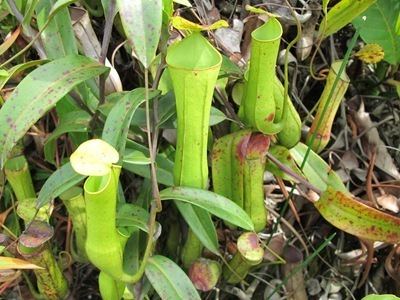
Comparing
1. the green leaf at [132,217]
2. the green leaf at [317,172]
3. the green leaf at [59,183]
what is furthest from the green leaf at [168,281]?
the green leaf at [317,172]

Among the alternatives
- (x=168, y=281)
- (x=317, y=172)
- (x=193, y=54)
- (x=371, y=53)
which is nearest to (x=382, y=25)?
(x=371, y=53)

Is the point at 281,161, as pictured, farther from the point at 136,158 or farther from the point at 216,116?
the point at 136,158

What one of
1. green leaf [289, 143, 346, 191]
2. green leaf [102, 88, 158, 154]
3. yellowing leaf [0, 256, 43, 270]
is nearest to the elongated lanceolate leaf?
green leaf [289, 143, 346, 191]

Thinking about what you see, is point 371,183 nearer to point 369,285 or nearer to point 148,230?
point 369,285

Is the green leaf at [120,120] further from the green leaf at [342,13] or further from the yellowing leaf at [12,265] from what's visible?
the green leaf at [342,13]

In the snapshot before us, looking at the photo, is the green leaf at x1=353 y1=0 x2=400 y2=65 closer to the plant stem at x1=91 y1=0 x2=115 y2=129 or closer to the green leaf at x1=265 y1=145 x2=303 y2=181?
the green leaf at x1=265 y1=145 x2=303 y2=181

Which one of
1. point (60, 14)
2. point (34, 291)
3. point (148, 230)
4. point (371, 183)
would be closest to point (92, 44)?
point (60, 14)
